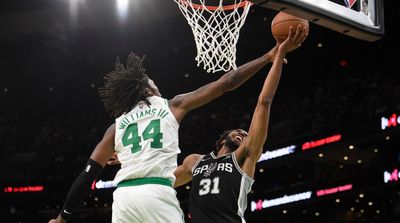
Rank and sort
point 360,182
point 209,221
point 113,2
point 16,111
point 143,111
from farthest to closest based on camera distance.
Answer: point 16,111
point 113,2
point 360,182
point 209,221
point 143,111

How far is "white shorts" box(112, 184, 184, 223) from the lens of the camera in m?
3.35

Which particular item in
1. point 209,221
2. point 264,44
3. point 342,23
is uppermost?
point 264,44

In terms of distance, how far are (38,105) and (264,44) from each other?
689cm

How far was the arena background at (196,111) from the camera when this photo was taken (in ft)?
47.6

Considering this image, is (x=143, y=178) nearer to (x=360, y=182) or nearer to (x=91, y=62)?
(x=360, y=182)

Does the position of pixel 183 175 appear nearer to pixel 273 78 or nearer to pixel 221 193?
pixel 221 193

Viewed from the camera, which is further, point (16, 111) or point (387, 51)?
point (16, 111)

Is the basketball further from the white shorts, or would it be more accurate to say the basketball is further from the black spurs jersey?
the white shorts

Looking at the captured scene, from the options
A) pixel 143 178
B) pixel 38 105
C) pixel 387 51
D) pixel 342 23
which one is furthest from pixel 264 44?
pixel 143 178

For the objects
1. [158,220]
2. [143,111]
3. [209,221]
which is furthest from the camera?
[209,221]

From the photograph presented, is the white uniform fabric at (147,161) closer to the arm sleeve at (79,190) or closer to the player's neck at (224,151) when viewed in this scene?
the arm sleeve at (79,190)

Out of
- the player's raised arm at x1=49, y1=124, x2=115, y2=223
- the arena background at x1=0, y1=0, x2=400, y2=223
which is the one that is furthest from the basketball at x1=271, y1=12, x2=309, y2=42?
the arena background at x1=0, y1=0, x2=400, y2=223

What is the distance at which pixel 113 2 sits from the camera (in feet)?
51.9

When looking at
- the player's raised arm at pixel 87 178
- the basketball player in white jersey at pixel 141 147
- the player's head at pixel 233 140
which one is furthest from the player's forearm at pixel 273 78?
the player's raised arm at pixel 87 178
